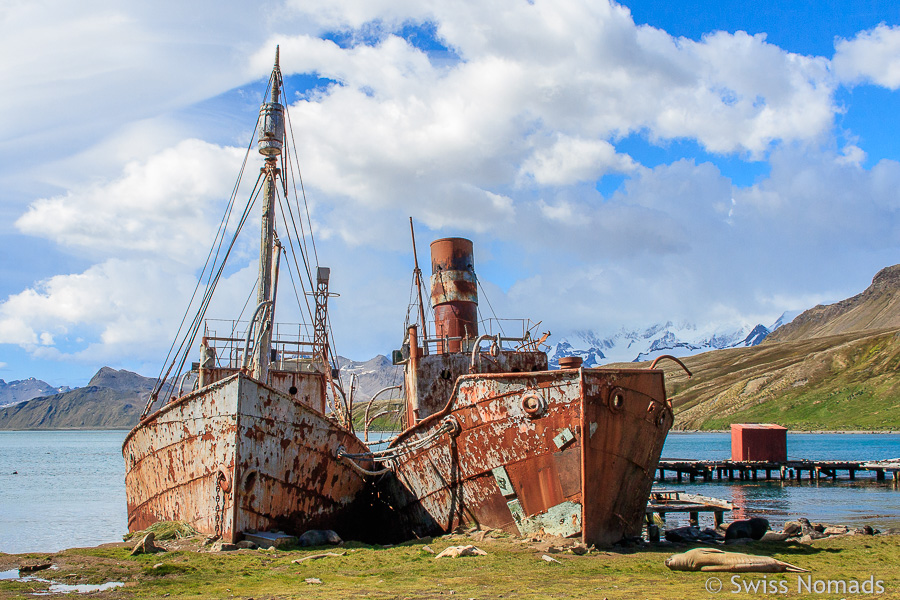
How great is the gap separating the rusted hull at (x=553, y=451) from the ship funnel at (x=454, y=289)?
6.40 m

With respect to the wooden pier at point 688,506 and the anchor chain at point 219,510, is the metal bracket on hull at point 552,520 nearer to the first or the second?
the wooden pier at point 688,506

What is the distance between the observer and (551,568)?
12523 millimetres

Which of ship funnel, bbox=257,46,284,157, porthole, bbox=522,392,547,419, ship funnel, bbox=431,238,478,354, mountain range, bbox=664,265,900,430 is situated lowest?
mountain range, bbox=664,265,900,430

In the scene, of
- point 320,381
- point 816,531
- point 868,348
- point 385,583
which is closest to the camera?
point 385,583

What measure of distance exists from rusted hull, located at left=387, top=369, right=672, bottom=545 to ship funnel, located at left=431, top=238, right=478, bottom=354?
6.40m

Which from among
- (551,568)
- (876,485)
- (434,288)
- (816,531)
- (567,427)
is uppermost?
(434,288)

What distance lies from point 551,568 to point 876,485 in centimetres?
3962

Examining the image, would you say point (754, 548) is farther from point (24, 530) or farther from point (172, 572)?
point (24, 530)

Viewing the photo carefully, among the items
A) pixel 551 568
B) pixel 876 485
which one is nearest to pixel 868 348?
pixel 876 485

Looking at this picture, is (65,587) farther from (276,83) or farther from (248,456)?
(276,83)

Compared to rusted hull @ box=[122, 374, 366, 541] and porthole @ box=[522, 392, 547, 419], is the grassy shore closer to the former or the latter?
rusted hull @ box=[122, 374, 366, 541]

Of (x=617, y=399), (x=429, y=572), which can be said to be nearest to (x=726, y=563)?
(x=617, y=399)

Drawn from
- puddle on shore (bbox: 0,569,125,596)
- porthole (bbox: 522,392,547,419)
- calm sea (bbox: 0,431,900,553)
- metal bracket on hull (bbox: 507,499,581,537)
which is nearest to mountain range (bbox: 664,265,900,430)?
calm sea (bbox: 0,431,900,553)

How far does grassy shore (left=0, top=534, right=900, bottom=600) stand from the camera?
10797 millimetres
